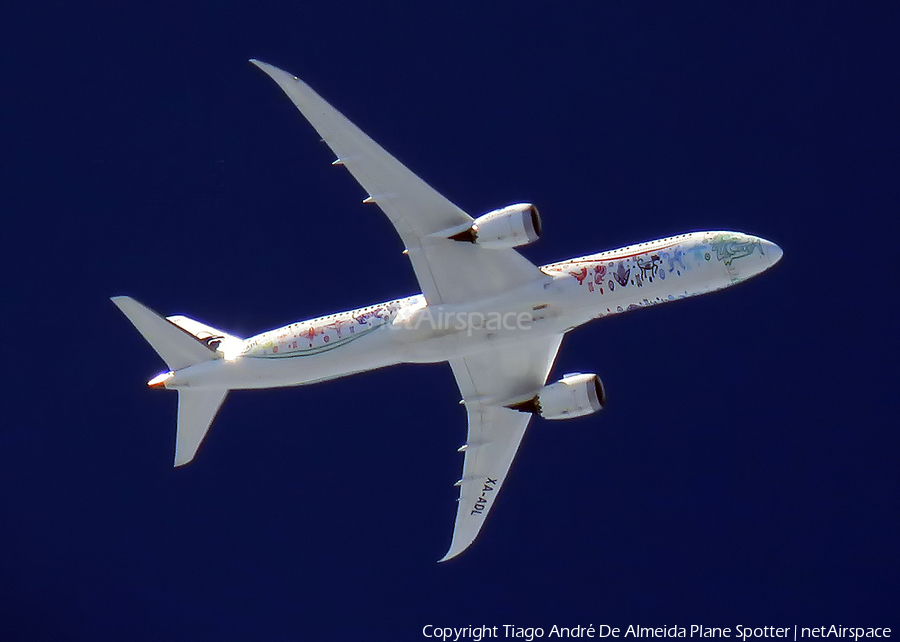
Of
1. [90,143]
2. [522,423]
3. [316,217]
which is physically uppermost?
[90,143]

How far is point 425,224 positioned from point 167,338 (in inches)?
365

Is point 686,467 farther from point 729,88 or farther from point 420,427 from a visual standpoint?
point 729,88

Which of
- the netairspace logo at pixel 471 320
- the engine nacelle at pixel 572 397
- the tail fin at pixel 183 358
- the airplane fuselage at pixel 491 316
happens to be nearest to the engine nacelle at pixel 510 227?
the airplane fuselage at pixel 491 316

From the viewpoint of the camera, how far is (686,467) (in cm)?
5516

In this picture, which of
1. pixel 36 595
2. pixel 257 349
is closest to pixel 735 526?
pixel 257 349

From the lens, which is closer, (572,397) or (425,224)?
(425,224)

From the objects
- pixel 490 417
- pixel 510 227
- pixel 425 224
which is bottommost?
pixel 490 417

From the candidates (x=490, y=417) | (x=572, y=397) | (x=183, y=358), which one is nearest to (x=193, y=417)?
(x=183, y=358)

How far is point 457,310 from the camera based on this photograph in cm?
4562

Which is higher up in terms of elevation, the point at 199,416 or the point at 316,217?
the point at 316,217

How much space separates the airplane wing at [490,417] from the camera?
159 feet

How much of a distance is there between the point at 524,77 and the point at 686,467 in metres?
16.3

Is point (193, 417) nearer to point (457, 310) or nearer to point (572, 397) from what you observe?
point (457, 310)

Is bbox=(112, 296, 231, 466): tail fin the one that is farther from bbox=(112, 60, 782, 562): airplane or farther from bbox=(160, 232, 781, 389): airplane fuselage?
bbox=(160, 232, 781, 389): airplane fuselage
